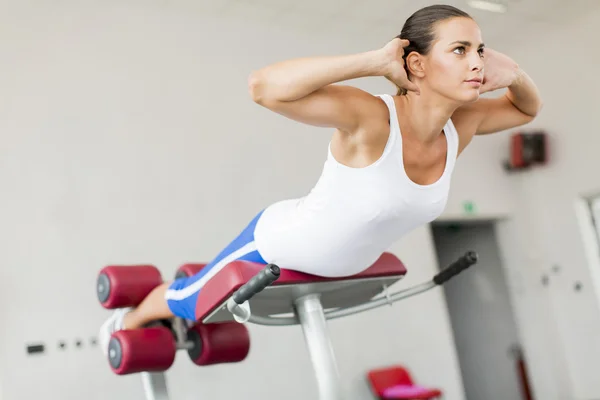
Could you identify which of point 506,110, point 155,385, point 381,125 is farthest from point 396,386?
point 381,125

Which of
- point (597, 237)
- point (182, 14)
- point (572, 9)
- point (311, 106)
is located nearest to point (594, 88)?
point (572, 9)

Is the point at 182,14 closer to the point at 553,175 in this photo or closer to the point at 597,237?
the point at 553,175

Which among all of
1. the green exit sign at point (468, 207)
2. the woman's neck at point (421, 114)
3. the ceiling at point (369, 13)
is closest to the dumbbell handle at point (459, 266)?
the woman's neck at point (421, 114)

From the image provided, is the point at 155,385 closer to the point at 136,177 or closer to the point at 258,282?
the point at 258,282

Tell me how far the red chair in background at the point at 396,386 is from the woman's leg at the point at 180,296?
2.52 meters

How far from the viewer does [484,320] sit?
609cm

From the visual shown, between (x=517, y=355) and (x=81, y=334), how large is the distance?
159 inches

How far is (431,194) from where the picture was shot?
1566 mm

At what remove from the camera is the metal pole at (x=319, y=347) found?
1.68 metres

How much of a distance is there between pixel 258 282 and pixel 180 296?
62cm

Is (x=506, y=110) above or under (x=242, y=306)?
above

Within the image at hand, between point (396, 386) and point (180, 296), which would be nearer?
point (180, 296)

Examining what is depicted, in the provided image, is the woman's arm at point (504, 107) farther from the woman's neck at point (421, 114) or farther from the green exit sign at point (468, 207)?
the green exit sign at point (468, 207)

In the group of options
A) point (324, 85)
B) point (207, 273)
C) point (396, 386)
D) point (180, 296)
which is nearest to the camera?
point (324, 85)
